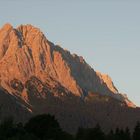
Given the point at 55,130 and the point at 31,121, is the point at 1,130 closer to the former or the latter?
the point at 55,130

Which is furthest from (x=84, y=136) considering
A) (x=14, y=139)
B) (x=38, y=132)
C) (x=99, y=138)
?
(x=14, y=139)

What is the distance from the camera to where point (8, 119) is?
135m

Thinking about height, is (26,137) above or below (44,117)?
below

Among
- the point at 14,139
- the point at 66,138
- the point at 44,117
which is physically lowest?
the point at 14,139

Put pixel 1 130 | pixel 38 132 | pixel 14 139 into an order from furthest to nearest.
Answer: pixel 38 132 < pixel 1 130 < pixel 14 139

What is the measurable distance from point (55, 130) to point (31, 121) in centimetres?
1779

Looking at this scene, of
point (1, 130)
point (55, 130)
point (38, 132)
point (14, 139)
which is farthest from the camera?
point (38, 132)

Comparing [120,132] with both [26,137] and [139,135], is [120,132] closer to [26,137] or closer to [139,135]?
[139,135]

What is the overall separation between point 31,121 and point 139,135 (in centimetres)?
3060

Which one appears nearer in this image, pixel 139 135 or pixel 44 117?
pixel 139 135

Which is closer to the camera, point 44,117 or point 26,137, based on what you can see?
point 26,137

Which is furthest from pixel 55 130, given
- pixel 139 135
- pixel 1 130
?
pixel 139 135

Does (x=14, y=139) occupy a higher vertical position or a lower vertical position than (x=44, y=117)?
lower

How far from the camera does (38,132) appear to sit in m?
140
